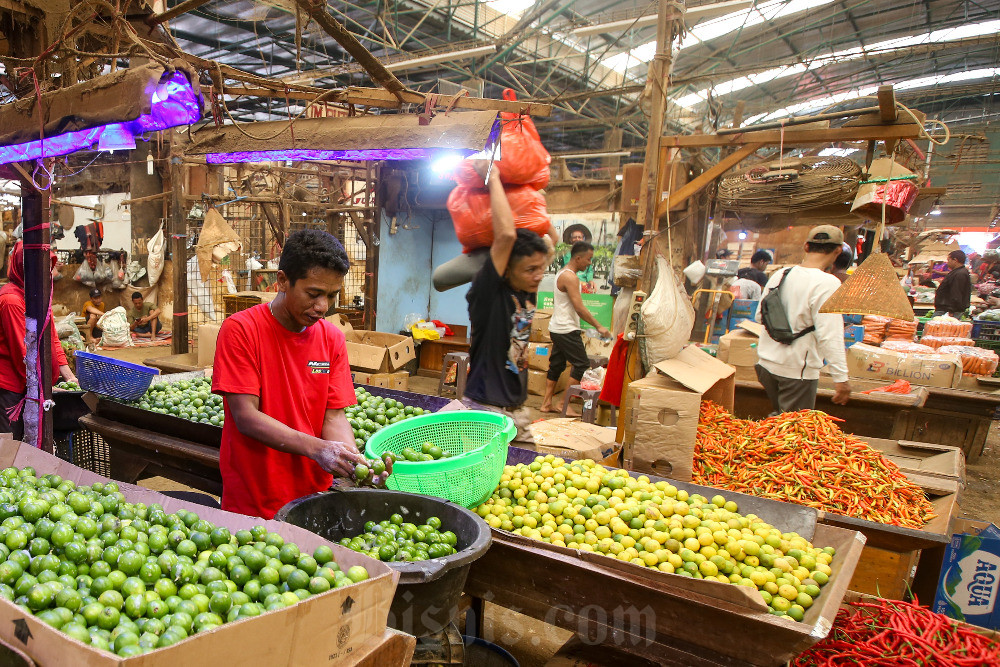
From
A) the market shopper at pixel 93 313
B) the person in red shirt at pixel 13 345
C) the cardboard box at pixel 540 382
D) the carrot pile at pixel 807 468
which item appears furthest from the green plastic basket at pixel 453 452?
the market shopper at pixel 93 313

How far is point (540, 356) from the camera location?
9.46 m

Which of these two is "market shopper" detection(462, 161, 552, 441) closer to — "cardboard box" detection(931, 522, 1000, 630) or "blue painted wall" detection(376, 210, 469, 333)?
Result: "cardboard box" detection(931, 522, 1000, 630)

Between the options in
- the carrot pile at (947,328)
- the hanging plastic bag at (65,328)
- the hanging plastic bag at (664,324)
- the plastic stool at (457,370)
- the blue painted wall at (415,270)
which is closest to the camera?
the hanging plastic bag at (664,324)

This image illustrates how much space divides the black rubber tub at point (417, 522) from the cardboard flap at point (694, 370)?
95.3 inches

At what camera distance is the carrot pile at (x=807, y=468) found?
3.59 metres

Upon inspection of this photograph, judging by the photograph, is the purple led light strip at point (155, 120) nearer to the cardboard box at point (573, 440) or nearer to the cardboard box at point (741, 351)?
the cardboard box at point (573, 440)

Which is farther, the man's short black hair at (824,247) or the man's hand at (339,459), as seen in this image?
the man's short black hair at (824,247)

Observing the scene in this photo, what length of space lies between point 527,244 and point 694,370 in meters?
2.09

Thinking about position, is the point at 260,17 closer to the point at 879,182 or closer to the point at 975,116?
the point at 879,182

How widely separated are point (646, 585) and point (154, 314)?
1427 centimetres

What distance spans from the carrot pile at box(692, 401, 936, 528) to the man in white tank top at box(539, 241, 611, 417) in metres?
2.89

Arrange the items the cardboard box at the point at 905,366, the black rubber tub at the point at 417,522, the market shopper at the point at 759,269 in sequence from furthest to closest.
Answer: the market shopper at the point at 759,269 < the cardboard box at the point at 905,366 < the black rubber tub at the point at 417,522

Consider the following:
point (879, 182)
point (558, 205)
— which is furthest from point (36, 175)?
point (558, 205)

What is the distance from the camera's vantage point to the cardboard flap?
4129 mm
